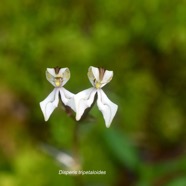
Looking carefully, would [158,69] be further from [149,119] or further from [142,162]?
[142,162]

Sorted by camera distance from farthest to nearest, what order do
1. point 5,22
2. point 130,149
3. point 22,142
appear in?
point 5,22 → point 22,142 → point 130,149

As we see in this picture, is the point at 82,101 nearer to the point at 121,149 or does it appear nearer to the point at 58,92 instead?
the point at 58,92

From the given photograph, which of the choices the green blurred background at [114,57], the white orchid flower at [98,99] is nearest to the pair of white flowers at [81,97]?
the white orchid flower at [98,99]

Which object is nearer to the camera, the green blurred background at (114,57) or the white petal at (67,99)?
the white petal at (67,99)

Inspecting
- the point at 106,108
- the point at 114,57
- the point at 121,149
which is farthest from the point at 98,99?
the point at 114,57

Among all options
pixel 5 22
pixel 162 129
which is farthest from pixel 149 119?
pixel 5 22

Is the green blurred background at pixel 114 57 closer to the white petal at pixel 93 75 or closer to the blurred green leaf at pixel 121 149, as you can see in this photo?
the blurred green leaf at pixel 121 149

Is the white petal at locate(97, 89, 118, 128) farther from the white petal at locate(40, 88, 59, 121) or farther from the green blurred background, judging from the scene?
the green blurred background

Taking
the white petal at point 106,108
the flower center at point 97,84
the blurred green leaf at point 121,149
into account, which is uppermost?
the blurred green leaf at point 121,149
